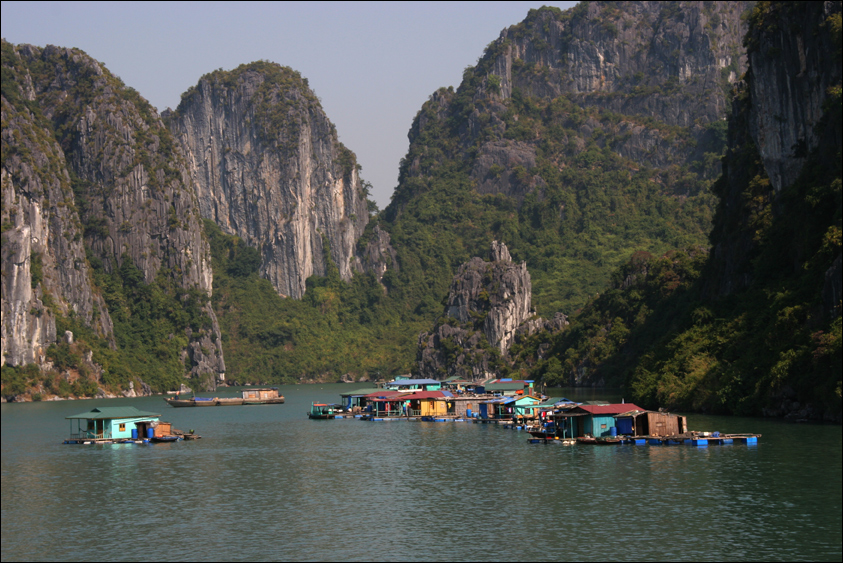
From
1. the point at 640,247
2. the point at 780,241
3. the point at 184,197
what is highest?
the point at 184,197

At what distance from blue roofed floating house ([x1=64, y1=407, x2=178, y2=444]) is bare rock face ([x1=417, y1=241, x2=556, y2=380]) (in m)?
81.0

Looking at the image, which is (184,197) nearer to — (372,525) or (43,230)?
(43,230)

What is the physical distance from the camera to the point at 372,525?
1500 inches

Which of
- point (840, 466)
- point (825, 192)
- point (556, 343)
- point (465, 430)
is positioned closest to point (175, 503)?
point (840, 466)

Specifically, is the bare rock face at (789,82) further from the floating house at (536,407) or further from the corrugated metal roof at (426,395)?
the corrugated metal roof at (426,395)

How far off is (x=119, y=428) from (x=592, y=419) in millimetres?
34534

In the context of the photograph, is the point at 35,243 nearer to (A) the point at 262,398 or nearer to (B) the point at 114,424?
(A) the point at 262,398

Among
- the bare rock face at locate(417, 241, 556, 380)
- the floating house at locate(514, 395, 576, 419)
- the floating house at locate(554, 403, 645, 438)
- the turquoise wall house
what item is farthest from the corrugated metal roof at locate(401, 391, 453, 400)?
the bare rock face at locate(417, 241, 556, 380)

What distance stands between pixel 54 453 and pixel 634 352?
68864 mm

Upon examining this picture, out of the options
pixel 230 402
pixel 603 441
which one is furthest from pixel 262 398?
pixel 603 441

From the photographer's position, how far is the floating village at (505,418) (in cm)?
5791

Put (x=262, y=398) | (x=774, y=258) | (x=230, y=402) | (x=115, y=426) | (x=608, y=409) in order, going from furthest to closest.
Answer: (x=262, y=398), (x=230, y=402), (x=774, y=258), (x=115, y=426), (x=608, y=409)

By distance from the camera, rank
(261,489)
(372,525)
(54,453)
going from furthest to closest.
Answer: (54,453) → (261,489) → (372,525)

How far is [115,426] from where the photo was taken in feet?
229
